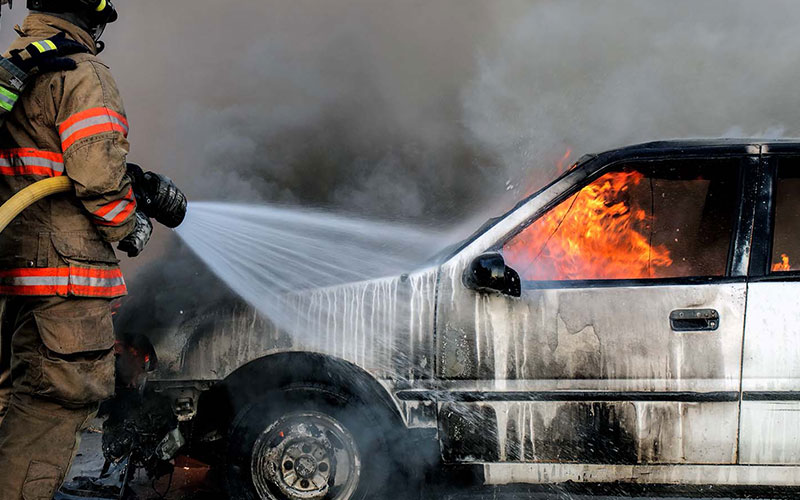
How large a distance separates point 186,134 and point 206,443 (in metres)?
5.98

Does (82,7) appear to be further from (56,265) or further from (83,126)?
(56,265)

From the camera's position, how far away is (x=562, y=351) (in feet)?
9.16

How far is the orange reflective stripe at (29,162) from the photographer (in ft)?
7.81

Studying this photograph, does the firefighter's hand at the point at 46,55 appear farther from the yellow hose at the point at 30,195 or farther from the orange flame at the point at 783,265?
the orange flame at the point at 783,265

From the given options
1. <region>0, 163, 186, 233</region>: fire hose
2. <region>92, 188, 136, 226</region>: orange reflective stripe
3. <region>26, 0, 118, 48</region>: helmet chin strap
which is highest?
<region>26, 0, 118, 48</region>: helmet chin strap

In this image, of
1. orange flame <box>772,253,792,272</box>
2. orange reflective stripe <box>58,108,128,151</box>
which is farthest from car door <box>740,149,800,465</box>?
orange reflective stripe <box>58,108,128,151</box>

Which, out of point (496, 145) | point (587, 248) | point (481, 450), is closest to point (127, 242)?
point (481, 450)

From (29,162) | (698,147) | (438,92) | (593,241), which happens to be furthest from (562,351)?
(438,92)

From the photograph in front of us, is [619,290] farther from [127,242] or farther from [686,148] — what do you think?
[127,242]

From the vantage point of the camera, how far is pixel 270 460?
2.99 metres

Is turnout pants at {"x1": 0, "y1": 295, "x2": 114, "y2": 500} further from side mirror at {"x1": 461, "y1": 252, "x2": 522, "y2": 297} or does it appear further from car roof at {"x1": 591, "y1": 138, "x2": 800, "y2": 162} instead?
car roof at {"x1": 591, "y1": 138, "x2": 800, "y2": 162}

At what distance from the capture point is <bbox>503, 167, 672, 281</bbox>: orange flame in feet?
9.58

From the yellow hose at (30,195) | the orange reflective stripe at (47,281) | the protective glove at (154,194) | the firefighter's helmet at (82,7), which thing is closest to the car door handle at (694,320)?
the protective glove at (154,194)

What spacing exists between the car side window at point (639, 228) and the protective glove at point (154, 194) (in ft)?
5.34
